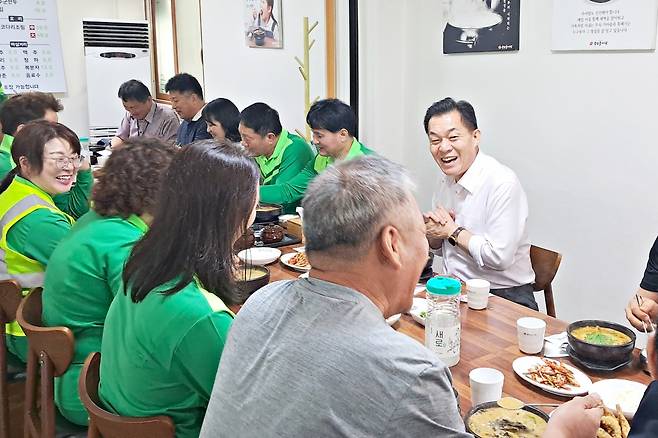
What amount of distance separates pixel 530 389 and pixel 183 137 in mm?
3746

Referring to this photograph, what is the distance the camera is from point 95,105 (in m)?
5.61

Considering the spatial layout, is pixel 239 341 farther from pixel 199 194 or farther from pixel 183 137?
pixel 183 137

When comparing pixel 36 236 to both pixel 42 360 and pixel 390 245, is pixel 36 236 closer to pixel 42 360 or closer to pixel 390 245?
pixel 42 360

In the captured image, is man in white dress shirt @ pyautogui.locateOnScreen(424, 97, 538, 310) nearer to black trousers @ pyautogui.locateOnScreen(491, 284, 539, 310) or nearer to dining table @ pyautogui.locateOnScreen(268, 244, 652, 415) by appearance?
black trousers @ pyautogui.locateOnScreen(491, 284, 539, 310)

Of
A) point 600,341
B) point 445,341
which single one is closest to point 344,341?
point 445,341

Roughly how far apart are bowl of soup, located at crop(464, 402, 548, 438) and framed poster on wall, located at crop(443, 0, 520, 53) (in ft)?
7.48

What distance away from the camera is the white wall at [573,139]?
2.64 metres

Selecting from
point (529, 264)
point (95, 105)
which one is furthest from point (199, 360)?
point (95, 105)

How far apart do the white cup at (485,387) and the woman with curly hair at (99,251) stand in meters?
0.93

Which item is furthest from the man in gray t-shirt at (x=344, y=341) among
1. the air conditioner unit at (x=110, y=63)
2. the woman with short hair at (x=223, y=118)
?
the air conditioner unit at (x=110, y=63)

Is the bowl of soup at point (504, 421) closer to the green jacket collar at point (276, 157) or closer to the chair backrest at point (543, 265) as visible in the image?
the chair backrest at point (543, 265)

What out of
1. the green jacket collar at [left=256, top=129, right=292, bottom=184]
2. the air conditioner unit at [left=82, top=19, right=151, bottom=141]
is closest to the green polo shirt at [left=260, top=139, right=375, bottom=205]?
the green jacket collar at [left=256, top=129, right=292, bottom=184]

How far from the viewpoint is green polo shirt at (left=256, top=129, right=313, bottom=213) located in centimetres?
365

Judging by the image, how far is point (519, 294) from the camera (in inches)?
93.4
